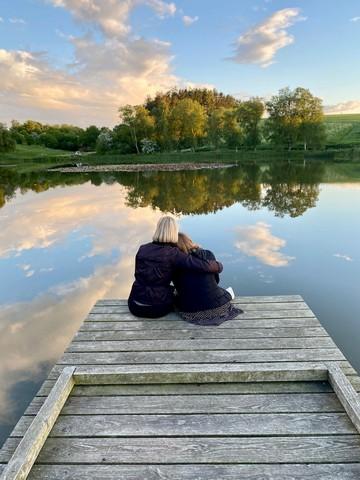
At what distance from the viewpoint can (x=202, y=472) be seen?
2.29m

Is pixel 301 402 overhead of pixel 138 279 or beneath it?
beneath

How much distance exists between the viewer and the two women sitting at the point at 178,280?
4.14 meters

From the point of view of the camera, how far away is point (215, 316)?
434cm

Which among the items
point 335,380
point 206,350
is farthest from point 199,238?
point 335,380

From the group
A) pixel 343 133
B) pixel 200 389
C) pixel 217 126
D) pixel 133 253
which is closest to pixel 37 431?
pixel 200 389

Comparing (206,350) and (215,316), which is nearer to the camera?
(206,350)

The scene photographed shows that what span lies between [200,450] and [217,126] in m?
57.6

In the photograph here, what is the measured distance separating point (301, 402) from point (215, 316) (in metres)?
1.57

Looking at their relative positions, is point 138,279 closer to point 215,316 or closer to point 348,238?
point 215,316

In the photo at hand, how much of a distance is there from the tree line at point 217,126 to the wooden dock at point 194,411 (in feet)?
162

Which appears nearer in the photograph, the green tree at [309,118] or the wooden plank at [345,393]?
the wooden plank at [345,393]

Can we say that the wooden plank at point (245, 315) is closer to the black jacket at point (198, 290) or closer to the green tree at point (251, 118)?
the black jacket at point (198, 290)

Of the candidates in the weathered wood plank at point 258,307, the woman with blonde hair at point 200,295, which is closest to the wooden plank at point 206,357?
the woman with blonde hair at point 200,295

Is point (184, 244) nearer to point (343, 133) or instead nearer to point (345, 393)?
point (345, 393)
